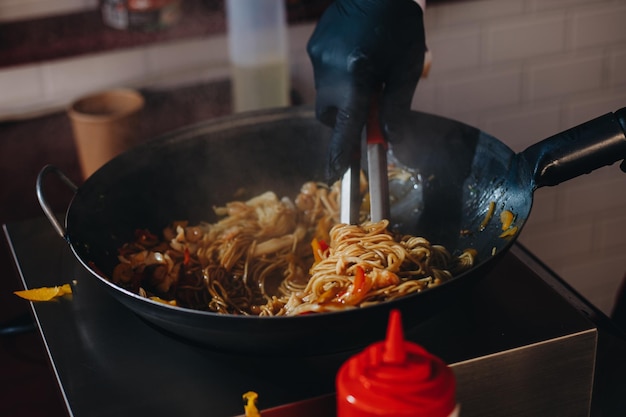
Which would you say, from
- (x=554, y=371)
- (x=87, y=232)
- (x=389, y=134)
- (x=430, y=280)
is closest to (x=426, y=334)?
(x=430, y=280)

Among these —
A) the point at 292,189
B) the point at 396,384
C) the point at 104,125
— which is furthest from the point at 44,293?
the point at 104,125

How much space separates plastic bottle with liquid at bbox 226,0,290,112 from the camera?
2.17m

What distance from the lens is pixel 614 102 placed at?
293cm

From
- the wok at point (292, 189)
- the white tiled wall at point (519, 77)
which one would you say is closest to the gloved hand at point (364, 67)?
the wok at point (292, 189)

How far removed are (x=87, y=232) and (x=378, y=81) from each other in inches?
24.6

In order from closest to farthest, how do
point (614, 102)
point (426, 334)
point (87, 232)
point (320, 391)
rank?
point (320, 391), point (426, 334), point (87, 232), point (614, 102)

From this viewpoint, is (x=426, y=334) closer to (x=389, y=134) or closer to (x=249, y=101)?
(x=389, y=134)

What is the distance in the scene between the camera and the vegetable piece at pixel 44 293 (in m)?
1.35

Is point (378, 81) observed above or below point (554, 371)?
above

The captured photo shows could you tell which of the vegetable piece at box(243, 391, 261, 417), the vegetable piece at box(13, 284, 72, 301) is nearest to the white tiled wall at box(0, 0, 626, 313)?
the vegetable piece at box(13, 284, 72, 301)

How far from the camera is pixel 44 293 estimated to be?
1362 millimetres

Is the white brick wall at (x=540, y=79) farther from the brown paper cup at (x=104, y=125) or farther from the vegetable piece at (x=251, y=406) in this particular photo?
the vegetable piece at (x=251, y=406)

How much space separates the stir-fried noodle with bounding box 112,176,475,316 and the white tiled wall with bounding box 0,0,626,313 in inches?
40.1

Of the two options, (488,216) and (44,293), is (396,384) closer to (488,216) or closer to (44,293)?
(488,216)
